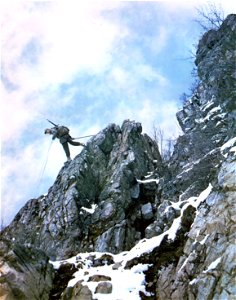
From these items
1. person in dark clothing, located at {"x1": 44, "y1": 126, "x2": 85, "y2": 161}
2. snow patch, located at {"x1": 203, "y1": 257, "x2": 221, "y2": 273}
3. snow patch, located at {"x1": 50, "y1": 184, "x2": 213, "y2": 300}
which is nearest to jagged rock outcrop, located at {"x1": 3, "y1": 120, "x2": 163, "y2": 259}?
person in dark clothing, located at {"x1": 44, "y1": 126, "x2": 85, "y2": 161}

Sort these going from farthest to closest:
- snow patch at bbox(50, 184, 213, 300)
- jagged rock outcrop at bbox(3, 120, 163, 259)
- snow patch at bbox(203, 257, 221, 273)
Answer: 1. jagged rock outcrop at bbox(3, 120, 163, 259)
2. snow patch at bbox(50, 184, 213, 300)
3. snow patch at bbox(203, 257, 221, 273)

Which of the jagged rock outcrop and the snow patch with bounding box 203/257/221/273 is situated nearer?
the snow patch with bounding box 203/257/221/273

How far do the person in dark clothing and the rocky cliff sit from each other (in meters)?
1.18

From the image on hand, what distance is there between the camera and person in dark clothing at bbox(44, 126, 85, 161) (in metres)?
25.1

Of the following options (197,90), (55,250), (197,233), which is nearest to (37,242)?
(55,250)

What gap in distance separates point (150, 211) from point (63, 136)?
790 centimetres

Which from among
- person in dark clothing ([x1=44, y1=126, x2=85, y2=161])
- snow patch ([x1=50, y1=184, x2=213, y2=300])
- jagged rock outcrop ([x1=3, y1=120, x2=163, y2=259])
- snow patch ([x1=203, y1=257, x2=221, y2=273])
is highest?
person in dark clothing ([x1=44, y1=126, x2=85, y2=161])

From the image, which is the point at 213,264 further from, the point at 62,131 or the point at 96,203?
the point at 62,131

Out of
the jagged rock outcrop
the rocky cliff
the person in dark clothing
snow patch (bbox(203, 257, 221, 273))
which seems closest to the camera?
snow patch (bbox(203, 257, 221, 273))

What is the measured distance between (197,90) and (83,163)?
7.76 meters

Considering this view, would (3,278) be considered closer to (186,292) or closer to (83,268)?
(83,268)

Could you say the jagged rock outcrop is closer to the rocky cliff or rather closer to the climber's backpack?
the rocky cliff

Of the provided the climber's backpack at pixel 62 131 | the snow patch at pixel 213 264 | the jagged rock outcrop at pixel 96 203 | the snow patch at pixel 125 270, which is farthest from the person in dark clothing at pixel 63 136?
the snow patch at pixel 213 264

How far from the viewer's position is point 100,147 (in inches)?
992
